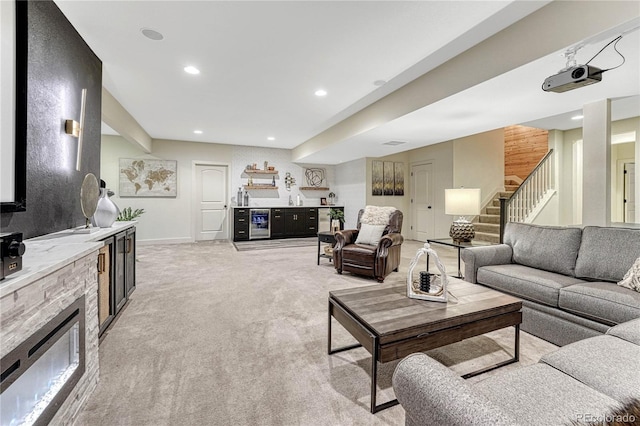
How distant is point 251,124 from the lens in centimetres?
553

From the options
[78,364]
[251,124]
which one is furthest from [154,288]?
[251,124]

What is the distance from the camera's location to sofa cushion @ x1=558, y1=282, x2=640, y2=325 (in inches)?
72.0

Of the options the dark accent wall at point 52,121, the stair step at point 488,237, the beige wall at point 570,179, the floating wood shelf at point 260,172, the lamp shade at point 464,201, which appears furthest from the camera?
the floating wood shelf at point 260,172

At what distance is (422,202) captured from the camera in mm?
7504

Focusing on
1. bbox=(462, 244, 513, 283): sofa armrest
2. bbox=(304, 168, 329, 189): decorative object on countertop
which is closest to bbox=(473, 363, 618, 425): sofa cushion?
bbox=(462, 244, 513, 283): sofa armrest

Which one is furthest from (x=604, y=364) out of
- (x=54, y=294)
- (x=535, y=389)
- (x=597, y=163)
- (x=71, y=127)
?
(x=71, y=127)

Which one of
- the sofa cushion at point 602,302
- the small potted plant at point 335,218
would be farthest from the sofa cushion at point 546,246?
the small potted plant at point 335,218

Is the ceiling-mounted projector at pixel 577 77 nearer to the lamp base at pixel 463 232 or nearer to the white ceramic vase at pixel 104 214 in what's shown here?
the lamp base at pixel 463 232

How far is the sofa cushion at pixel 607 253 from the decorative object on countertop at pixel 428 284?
52.6 inches

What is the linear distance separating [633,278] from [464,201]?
5.95ft

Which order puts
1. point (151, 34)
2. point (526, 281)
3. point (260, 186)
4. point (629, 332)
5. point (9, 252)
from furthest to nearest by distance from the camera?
point (260, 186)
point (151, 34)
point (526, 281)
point (629, 332)
point (9, 252)

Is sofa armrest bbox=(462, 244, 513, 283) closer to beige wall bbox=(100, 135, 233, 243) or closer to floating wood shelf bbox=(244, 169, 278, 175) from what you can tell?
floating wood shelf bbox=(244, 169, 278, 175)

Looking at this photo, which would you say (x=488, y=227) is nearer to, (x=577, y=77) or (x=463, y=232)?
(x=463, y=232)

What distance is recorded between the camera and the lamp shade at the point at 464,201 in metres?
3.70
